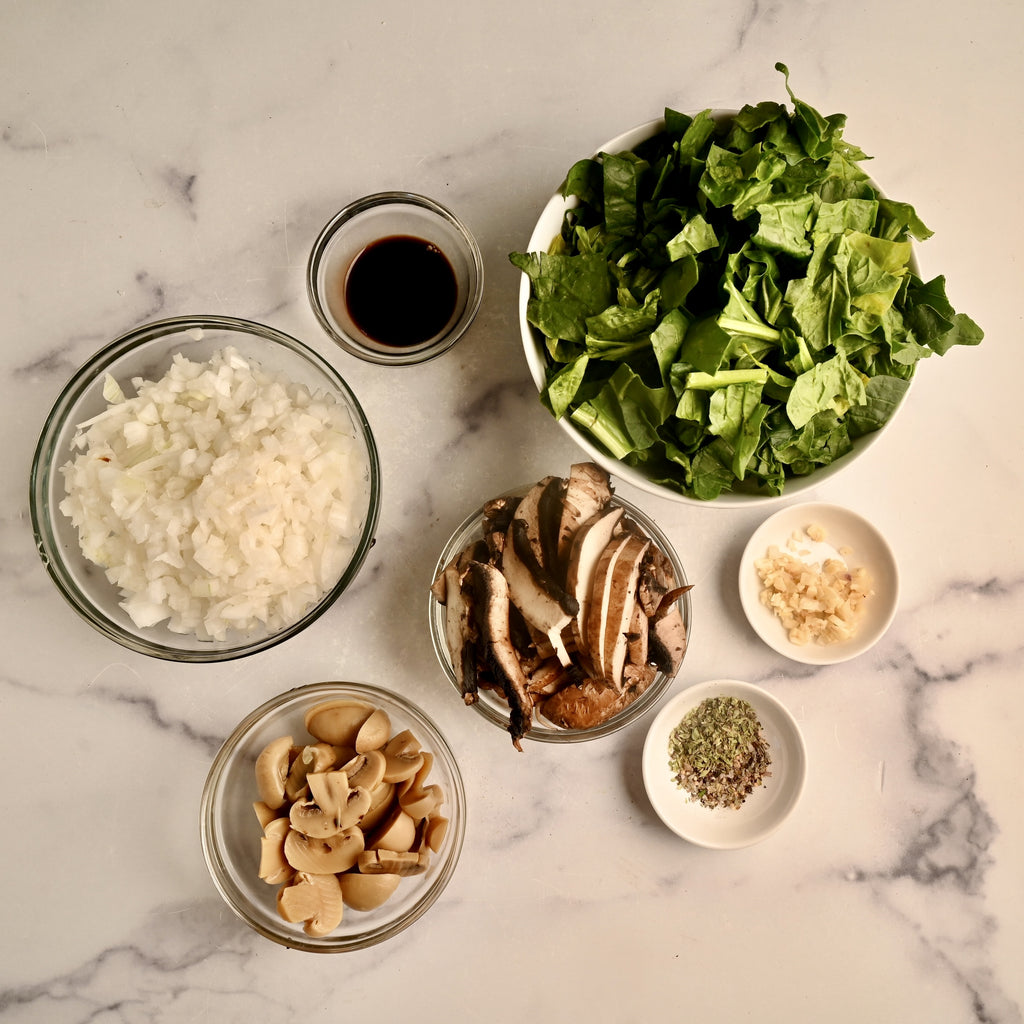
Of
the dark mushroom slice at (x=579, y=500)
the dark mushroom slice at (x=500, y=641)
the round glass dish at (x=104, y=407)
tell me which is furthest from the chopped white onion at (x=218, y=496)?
the dark mushroom slice at (x=579, y=500)

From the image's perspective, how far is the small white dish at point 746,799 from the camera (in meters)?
1.64

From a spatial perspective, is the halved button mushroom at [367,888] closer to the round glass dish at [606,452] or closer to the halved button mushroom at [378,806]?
the halved button mushroom at [378,806]

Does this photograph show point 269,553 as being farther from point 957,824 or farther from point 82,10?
point 957,824

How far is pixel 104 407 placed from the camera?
5.12ft

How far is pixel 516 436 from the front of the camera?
5.47 ft

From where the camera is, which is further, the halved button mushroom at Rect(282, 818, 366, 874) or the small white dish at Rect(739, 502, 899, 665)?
the small white dish at Rect(739, 502, 899, 665)

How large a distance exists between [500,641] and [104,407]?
86cm

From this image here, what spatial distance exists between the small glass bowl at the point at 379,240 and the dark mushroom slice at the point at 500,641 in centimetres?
45

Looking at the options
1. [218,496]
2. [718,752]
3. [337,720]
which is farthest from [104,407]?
[718,752]

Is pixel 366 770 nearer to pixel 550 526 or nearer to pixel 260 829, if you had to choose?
pixel 260 829

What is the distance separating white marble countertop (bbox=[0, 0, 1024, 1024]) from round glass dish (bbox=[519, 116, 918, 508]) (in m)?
0.23

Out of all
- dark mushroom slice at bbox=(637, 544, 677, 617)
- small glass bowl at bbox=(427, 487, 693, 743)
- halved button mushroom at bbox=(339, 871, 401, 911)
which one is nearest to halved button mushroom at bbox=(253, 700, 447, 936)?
halved button mushroom at bbox=(339, 871, 401, 911)

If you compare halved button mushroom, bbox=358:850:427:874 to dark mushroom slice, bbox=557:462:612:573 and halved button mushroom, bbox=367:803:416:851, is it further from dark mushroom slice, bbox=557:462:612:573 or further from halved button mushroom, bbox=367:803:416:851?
dark mushroom slice, bbox=557:462:612:573

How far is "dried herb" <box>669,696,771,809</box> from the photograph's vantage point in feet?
5.49
